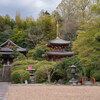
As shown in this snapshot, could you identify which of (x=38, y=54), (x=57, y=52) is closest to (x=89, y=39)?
(x=57, y=52)

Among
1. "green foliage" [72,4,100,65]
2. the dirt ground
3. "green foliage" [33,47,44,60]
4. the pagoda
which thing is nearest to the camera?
the dirt ground

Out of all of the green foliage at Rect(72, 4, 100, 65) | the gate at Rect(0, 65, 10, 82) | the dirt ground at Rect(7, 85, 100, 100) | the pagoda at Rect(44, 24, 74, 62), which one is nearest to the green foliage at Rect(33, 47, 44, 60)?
the pagoda at Rect(44, 24, 74, 62)

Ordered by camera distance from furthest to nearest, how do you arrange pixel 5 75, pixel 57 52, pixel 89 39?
pixel 57 52
pixel 5 75
pixel 89 39

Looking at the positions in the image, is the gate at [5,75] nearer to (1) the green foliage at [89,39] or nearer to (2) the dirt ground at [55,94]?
(1) the green foliage at [89,39]

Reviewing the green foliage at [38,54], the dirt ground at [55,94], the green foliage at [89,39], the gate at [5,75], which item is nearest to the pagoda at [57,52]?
the green foliage at [38,54]

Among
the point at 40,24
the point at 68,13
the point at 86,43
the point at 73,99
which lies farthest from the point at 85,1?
the point at 73,99

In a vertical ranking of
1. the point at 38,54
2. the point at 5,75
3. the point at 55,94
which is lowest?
the point at 55,94

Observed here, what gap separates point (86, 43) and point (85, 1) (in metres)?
16.8

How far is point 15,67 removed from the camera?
20.0m

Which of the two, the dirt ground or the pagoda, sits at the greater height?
the pagoda

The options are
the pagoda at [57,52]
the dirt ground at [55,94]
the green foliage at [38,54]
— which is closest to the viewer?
the dirt ground at [55,94]

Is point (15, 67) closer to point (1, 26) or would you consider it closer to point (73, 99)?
point (73, 99)

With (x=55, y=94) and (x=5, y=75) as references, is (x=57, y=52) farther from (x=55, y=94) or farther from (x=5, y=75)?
(x=55, y=94)

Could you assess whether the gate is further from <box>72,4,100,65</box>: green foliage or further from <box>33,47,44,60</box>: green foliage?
<box>72,4,100,65</box>: green foliage
